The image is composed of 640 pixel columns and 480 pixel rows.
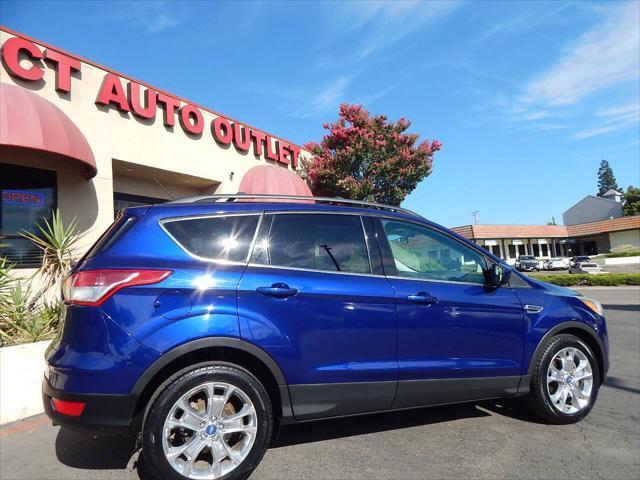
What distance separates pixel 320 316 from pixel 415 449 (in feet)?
4.34

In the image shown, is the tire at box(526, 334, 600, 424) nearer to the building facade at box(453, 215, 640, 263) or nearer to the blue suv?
the blue suv

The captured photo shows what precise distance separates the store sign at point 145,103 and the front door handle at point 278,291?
7.65m

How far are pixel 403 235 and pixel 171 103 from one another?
884cm

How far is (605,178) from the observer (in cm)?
10175

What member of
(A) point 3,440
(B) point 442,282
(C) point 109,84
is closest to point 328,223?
(B) point 442,282

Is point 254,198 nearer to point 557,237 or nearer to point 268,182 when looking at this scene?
A: point 268,182

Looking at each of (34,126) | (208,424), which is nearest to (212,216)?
(208,424)

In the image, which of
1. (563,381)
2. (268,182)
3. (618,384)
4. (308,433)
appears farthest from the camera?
(268,182)

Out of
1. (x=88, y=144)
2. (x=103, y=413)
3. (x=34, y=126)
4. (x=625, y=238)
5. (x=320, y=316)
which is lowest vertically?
(x=103, y=413)

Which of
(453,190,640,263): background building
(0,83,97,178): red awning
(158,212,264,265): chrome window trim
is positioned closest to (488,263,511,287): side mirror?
(158,212,264,265): chrome window trim

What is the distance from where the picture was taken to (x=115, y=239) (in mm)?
2814

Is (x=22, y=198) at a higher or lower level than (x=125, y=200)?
lower

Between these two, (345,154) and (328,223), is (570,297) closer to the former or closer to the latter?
(328,223)

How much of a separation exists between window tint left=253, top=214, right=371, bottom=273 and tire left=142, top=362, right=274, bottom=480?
84 cm
